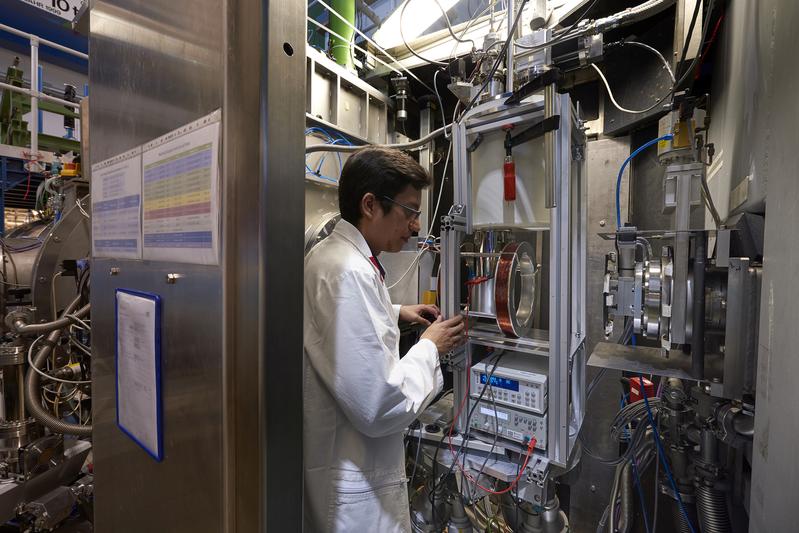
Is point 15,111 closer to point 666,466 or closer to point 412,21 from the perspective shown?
point 412,21

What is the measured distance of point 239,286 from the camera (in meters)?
0.44

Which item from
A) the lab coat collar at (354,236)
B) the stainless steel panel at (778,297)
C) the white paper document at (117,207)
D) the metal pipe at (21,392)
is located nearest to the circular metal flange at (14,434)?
the metal pipe at (21,392)

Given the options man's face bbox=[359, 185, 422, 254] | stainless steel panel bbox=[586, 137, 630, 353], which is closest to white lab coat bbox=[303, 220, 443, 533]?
man's face bbox=[359, 185, 422, 254]

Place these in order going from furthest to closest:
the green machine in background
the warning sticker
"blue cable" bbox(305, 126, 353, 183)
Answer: the warning sticker, the green machine in background, "blue cable" bbox(305, 126, 353, 183)

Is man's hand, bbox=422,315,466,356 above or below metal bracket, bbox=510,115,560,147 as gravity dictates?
below

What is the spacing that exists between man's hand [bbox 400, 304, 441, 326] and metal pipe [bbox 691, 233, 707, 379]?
86cm

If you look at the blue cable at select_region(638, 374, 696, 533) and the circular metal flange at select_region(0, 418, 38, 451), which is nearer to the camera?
the blue cable at select_region(638, 374, 696, 533)

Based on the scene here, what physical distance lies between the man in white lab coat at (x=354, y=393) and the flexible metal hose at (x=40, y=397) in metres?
1.19

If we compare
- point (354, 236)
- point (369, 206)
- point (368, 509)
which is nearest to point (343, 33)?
point (369, 206)

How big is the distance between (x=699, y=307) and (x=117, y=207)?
144cm

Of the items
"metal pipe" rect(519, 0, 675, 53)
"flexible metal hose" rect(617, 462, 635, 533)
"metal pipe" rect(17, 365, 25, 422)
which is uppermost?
"metal pipe" rect(519, 0, 675, 53)

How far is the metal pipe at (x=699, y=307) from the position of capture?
1.00 metres

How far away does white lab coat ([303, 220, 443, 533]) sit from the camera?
795 mm

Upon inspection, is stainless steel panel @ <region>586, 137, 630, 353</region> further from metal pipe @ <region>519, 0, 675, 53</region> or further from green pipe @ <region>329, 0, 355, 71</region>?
green pipe @ <region>329, 0, 355, 71</region>
